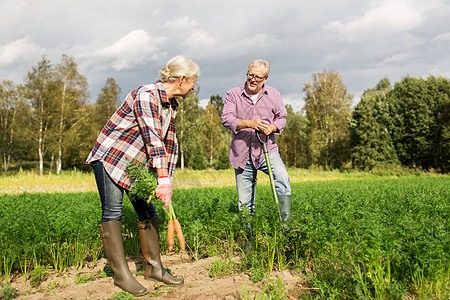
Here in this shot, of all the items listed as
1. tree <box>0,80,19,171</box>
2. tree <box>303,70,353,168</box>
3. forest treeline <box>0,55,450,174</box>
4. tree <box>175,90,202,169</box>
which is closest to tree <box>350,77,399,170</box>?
forest treeline <box>0,55,450,174</box>

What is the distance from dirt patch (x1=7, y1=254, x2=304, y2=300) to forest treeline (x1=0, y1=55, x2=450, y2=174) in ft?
68.6

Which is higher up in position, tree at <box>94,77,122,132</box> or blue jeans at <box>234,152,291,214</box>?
tree at <box>94,77,122,132</box>

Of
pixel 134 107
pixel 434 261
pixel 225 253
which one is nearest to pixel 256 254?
pixel 225 253

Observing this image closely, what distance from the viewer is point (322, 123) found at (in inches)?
1262

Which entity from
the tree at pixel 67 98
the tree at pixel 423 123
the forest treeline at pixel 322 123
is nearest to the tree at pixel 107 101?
the forest treeline at pixel 322 123

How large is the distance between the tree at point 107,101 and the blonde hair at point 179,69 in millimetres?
33679

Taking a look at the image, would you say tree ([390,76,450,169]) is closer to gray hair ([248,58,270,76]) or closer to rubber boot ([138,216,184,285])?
gray hair ([248,58,270,76])

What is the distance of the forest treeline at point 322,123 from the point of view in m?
23.6

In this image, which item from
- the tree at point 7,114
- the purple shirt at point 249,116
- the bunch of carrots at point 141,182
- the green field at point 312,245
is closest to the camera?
the green field at point 312,245

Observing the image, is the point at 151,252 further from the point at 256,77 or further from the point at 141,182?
the point at 256,77

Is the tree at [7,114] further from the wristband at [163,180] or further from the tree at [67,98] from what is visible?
the wristband at [163,180]

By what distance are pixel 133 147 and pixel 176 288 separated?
1.35 m

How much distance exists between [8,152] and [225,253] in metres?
33.7

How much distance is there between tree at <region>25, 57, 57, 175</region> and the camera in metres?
23.0
